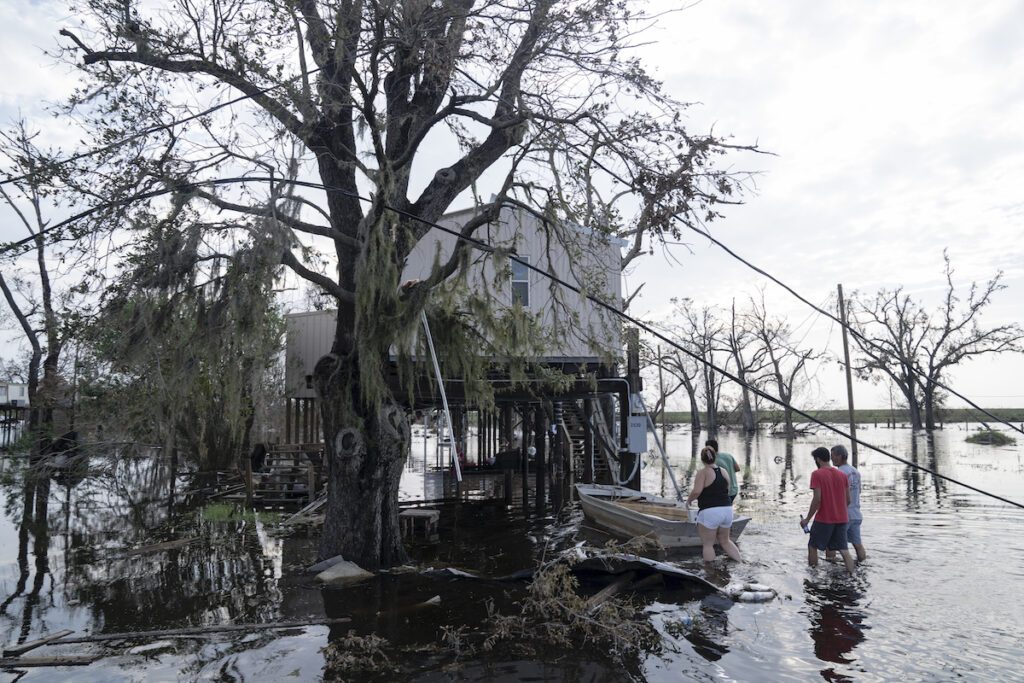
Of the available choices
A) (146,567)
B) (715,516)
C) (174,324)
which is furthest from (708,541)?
(146,567)

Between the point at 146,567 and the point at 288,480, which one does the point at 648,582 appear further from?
the point at 288,480

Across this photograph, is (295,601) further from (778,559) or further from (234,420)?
(778,559)

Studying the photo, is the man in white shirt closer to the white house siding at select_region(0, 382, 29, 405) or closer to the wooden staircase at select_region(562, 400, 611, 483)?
the wooden staircase at select_region(562, 400, 611, 483)

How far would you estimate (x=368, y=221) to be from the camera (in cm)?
992

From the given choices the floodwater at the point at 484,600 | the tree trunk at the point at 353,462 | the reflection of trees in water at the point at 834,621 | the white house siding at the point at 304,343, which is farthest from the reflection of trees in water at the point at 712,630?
the white house siding at the point at 304,343

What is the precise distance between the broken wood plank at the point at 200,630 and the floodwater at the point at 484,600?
0.08m

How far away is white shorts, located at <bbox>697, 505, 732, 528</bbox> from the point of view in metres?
11.1

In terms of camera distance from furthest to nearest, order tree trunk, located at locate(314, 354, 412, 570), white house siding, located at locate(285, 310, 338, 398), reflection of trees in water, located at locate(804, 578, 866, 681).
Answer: white house siding, located at locate(285, 310, 338, 398), tree trunk, located at locate(314, 354, 412, 570), reflection of trees in water, located at locate(804, 578, 866, 681)

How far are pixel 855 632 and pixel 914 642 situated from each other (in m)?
0.58

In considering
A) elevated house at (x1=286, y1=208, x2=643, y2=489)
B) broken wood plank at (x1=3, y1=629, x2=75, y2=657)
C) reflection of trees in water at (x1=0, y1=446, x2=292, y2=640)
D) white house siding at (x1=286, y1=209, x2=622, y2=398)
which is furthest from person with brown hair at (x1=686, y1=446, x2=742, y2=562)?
broken wood plank at (x1=3, y1=629, x2=75, y2=657)

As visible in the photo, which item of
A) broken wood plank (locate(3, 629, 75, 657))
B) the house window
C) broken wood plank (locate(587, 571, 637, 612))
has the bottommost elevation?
broken wood plank (locate(3, 629, 75, 657))

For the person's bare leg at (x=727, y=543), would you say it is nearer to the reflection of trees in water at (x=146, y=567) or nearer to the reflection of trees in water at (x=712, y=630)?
the reflection of trees in water at (x=712, y=630)

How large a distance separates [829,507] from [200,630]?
27.8 ft

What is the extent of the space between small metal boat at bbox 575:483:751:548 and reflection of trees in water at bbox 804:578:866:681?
217 centimetres
